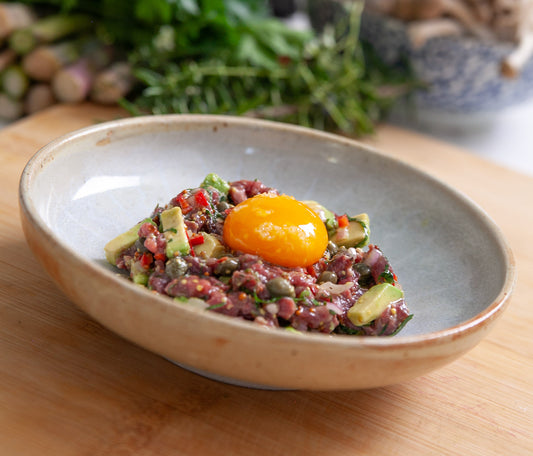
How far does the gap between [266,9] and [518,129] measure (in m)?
3.11

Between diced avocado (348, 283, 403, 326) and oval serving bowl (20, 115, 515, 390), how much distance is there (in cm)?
20

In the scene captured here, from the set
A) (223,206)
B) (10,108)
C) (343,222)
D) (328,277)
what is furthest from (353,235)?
(10,108)

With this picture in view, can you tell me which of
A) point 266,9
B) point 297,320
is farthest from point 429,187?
point 266,9

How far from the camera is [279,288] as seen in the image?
237 centimetres

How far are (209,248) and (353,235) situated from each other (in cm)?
75

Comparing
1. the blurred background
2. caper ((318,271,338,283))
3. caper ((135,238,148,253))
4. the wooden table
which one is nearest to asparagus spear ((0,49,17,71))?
the blurred background

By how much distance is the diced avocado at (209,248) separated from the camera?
264 centimetres

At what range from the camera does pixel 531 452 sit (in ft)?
7.70

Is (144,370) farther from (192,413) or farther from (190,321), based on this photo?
(190,321)

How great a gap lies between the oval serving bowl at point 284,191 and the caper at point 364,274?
26 cm

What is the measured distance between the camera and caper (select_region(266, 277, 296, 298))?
7.76 feet

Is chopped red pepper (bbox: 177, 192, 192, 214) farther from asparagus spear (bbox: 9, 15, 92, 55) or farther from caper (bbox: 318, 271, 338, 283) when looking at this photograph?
asparagus spear (bbox: 9, 15, 92, 55)

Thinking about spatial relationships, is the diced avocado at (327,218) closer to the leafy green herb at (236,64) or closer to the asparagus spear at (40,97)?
the leafy green herb at (236,64)

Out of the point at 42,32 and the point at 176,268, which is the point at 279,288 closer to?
the point at 176,268
